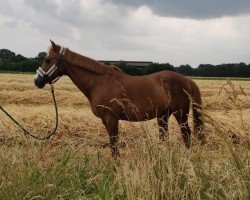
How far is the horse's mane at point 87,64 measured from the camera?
8344 millimetres

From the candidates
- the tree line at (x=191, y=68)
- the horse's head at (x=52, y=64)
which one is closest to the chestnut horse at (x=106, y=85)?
the horse's head at (x=52, y=64)

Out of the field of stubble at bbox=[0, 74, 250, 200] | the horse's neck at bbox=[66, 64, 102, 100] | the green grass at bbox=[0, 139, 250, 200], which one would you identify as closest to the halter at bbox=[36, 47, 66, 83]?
the horse's neck at bbox=[66, 64, 102, 100]

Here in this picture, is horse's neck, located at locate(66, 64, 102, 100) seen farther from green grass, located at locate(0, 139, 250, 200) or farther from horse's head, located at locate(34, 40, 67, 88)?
green grass, located at locate(0, 139, 250, 200)

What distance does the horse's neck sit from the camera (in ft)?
27.2

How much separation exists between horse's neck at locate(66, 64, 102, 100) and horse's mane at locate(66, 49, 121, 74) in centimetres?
8

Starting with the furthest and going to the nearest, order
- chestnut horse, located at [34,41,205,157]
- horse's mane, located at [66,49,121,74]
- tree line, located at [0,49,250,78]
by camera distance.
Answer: tree line, located at [0,49,250,78] < horse's mane, located at [66,49,121,74] < chestnut horse, located at [34,41,205,157]

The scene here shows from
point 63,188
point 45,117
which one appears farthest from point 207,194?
point 45,117

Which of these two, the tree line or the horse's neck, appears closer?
the horse's neck

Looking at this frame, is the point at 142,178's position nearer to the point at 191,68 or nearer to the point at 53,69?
the point at 53,69

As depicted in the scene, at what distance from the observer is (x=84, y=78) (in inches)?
328

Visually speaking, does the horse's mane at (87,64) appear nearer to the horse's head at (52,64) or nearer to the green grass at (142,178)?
the horse's head at (52,64)

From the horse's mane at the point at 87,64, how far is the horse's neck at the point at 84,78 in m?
0.08

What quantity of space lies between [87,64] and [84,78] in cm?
28

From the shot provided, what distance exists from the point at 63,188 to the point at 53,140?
207 inches
